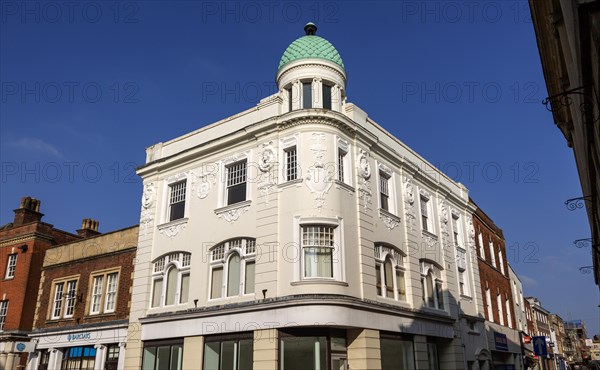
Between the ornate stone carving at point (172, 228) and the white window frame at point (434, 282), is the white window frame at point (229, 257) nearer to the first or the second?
the ornate stone carving at point (172, 228)

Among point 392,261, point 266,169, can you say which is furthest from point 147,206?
point 392,261

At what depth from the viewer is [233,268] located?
805 inches

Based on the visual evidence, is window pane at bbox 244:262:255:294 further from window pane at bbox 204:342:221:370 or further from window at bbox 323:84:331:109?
window at bbox 323:84:331:109

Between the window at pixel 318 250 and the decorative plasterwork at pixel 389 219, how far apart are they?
12.8 feet

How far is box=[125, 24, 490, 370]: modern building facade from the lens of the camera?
1819 centimetres

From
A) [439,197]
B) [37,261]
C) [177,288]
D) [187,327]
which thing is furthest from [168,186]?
[439,197]

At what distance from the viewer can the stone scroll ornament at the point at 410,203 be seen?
24.2m

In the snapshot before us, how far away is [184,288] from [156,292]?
6.27ft

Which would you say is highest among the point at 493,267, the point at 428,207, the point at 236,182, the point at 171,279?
the point at 428,207

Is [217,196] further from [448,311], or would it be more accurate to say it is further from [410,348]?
[448,311]

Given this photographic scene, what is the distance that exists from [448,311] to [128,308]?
52.8 feet

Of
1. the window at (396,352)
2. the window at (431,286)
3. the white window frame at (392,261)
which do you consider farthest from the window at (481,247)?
the window at (396,352)

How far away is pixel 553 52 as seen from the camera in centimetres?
1281

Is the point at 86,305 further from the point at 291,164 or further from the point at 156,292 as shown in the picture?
the point at 291,164
